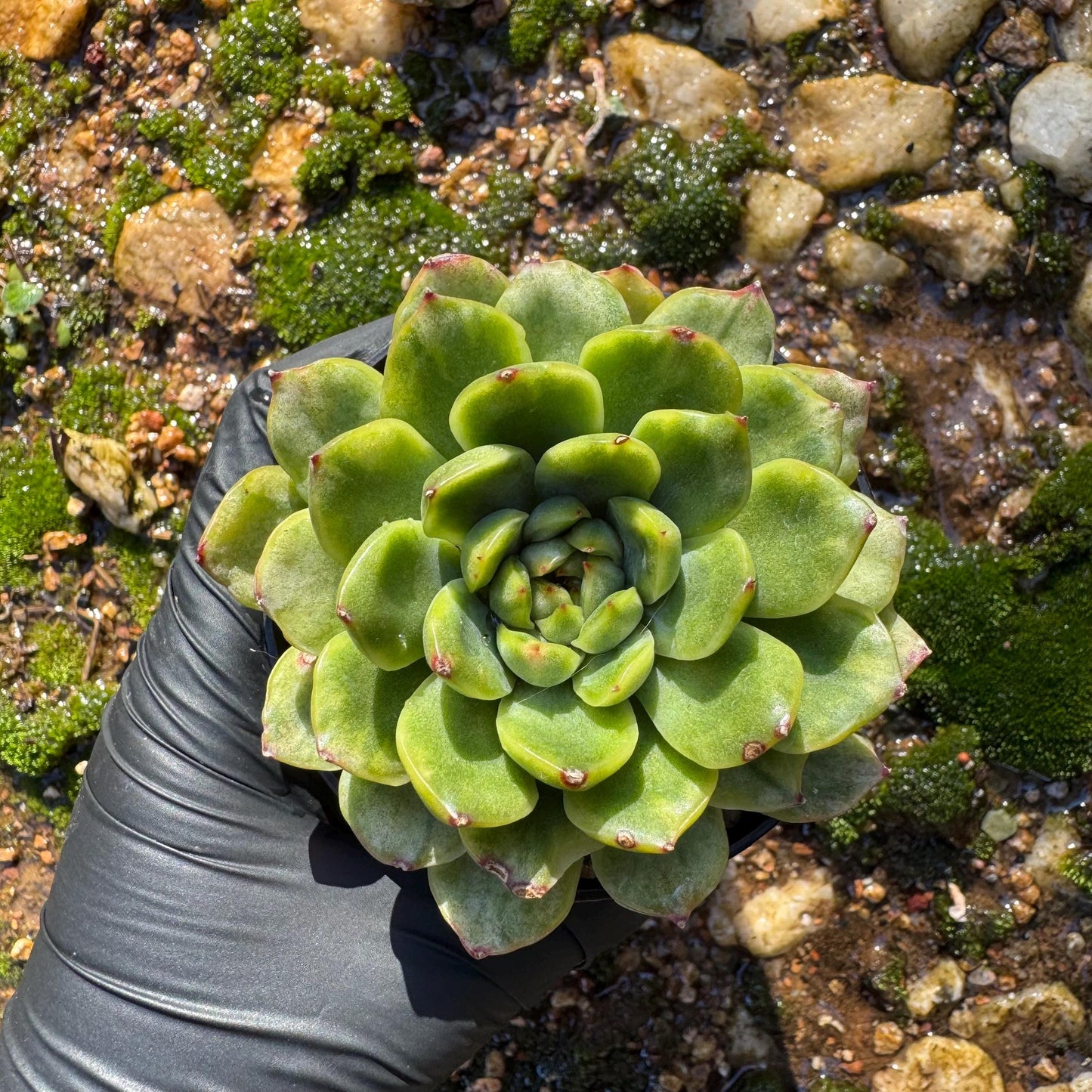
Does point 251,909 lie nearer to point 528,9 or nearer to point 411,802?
point 411,802

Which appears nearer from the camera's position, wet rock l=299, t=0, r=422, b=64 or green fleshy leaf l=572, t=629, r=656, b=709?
green fleshy leaf l=572, t=629, r=656, b=709

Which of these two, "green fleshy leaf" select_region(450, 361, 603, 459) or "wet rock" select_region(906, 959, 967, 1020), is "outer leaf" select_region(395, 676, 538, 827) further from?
"wet rock" select_region(906, 959, 967, 1020)

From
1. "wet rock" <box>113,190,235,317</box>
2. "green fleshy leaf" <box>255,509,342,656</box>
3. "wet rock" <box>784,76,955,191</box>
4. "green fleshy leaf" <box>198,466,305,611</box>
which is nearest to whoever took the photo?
"green fleshy leaf" <box>255,509,342,656</box>

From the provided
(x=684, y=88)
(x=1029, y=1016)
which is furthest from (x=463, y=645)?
(x=1029, y=1016)

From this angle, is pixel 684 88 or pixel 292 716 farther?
pixel 684 88

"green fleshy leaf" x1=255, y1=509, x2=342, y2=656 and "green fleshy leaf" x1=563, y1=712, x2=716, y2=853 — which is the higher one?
"green fleshy leaf" x1=255, y1=509, x2=342, y2=656

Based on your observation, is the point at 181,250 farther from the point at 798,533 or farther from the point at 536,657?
the point at 798,533

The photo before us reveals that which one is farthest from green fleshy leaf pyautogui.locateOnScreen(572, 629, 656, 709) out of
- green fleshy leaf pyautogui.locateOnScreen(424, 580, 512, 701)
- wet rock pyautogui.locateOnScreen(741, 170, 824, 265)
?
wet rock pyautogui.locateOnScreen(741, 170, 824, 265)
